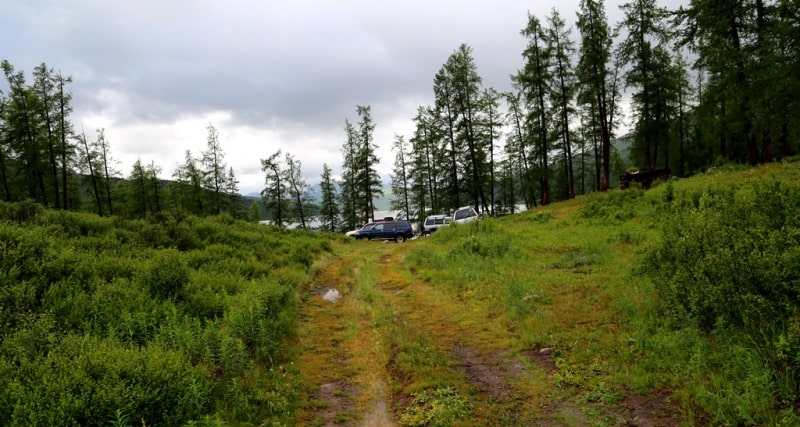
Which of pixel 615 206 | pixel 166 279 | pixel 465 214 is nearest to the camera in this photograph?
pixel 166 279

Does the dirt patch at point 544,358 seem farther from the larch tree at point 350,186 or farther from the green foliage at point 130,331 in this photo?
the larch tree at point 350,186

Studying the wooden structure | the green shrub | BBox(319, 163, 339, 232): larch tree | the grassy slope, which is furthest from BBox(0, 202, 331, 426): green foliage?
BBox(319, 163, 339, 232): larch tree

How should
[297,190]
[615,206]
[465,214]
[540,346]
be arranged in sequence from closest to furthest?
[540,346] → [615,206] → [465,214] → [297,190]

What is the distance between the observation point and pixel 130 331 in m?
5.97

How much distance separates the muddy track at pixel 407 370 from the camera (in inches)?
176

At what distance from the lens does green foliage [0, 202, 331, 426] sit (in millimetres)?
4078

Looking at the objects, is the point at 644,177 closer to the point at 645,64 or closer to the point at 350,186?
the point at 645,64

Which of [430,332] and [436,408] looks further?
[430,332]

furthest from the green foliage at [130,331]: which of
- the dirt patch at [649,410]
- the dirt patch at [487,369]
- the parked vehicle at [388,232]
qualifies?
the parked vehicle at [388,232]

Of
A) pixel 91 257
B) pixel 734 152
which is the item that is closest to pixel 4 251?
pixel 91 257

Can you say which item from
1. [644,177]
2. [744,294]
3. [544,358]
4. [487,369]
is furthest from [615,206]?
[487,369]

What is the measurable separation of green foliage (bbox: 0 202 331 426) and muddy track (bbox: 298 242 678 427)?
0.59 meters

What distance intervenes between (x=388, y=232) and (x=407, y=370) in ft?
85.1

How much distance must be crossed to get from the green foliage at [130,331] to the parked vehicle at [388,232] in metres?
19.9
